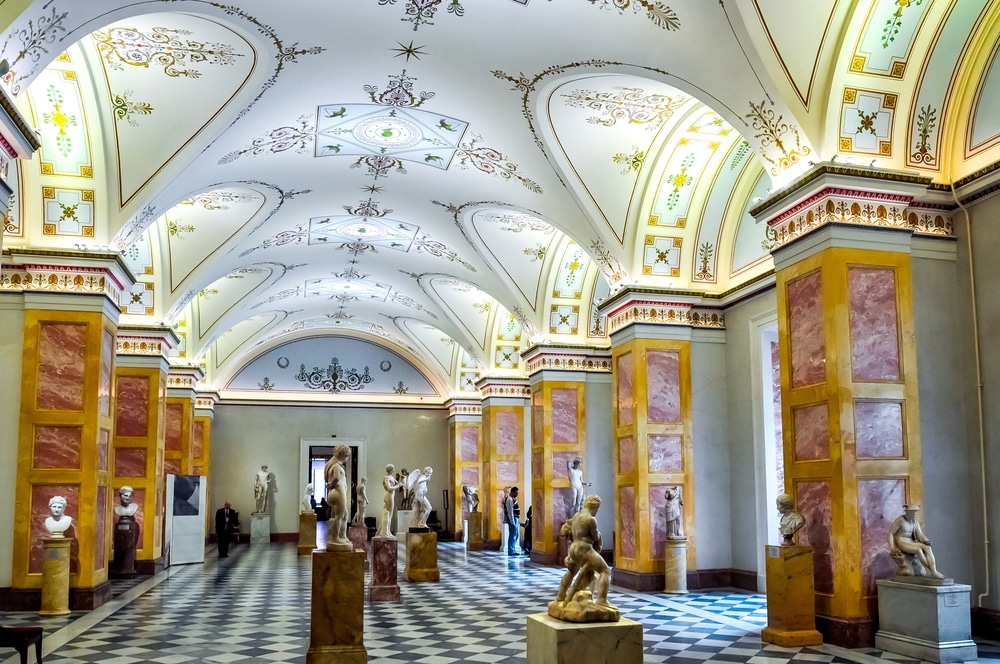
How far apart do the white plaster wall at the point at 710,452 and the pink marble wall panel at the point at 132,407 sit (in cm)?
986

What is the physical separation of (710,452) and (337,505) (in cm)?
730

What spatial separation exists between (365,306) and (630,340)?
13.1 m

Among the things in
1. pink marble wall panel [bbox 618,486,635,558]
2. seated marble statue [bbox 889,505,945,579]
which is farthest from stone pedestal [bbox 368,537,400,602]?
seated marble statue [bbox 889,505,945,579]

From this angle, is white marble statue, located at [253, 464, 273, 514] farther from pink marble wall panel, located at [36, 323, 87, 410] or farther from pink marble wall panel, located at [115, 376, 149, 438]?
pink marble wall panel, located at [36, 323, 87, 410]

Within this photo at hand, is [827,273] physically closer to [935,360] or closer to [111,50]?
[935,360]

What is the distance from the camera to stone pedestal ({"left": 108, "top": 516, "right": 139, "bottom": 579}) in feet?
50.6

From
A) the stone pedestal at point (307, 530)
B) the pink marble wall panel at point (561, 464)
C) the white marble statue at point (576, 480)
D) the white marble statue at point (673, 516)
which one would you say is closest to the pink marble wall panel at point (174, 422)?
the stone pedestal at point (307, 530)

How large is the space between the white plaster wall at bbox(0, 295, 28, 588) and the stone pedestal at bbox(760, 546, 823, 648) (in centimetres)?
902

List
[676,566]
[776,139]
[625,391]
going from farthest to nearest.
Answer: [625,391] → [676,566] → [776,139]

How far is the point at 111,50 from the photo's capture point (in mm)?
9844

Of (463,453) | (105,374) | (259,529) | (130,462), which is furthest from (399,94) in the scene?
(259,529)

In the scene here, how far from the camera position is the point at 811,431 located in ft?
29.3

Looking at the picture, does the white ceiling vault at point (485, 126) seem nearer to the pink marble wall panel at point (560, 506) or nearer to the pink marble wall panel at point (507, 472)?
the pink marble wall panel at point (560, 506)

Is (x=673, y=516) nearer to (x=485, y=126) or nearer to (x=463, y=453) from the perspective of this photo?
(x=485, y=126)
